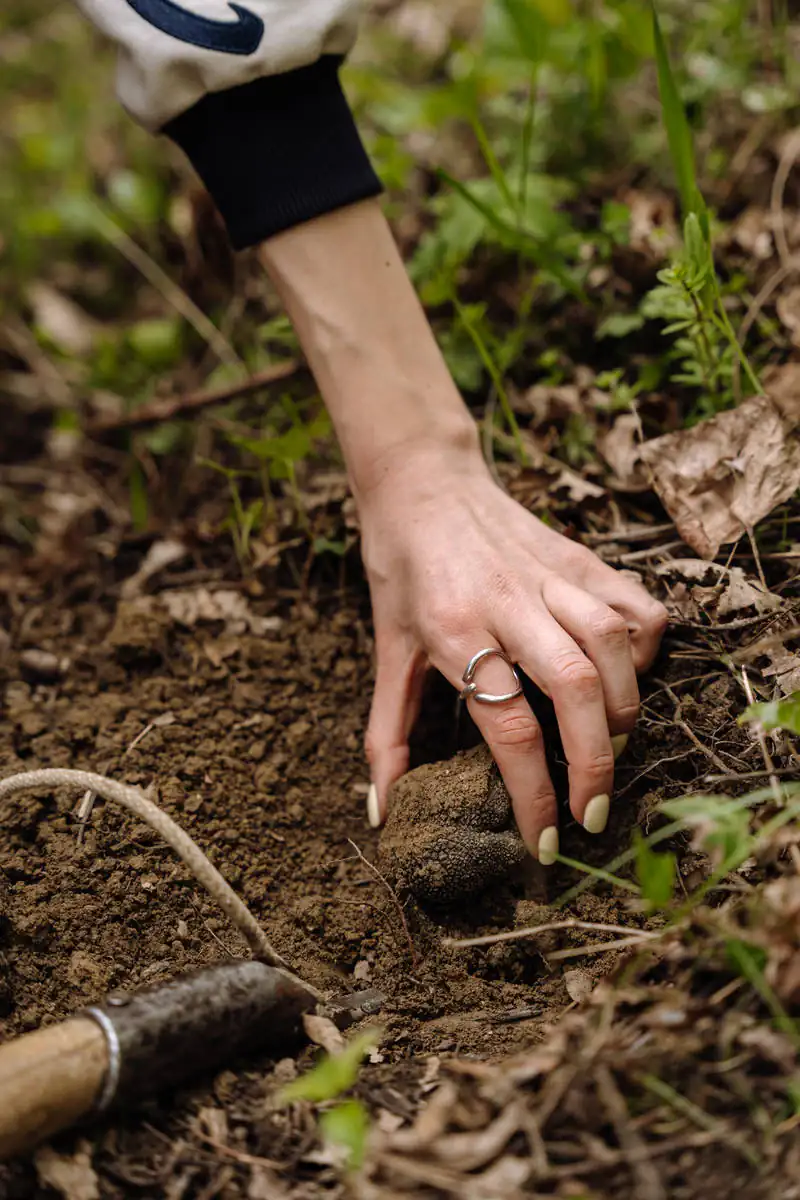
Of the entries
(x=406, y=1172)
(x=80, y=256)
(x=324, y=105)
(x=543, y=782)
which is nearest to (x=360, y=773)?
(x=543, y=782)

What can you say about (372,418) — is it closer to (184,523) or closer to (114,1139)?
(184,523)

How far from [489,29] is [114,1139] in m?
2.96

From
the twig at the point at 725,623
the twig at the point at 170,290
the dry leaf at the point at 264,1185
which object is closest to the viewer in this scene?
the dry leaf at the point at 264,1185

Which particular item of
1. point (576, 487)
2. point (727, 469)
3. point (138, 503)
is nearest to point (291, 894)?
point (576, 487)

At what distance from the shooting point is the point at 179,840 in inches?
58.7

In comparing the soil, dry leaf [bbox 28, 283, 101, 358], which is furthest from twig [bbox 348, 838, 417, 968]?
dry leaf [bbox 28, 283, 101, 358]

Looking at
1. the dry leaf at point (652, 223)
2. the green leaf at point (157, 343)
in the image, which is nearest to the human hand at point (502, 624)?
the dry leaf at point (652, 223)

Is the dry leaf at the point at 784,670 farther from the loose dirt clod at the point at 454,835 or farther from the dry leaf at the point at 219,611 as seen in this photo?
the dry leaf at the point at 219,611

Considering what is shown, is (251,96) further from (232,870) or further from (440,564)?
(232,870)

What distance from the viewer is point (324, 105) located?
87.3 inches

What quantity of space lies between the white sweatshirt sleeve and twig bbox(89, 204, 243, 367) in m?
0.97

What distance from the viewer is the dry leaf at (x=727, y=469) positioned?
6.80ft

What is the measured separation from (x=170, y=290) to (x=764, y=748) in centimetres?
269

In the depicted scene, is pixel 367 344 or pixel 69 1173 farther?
pixel 367 344
